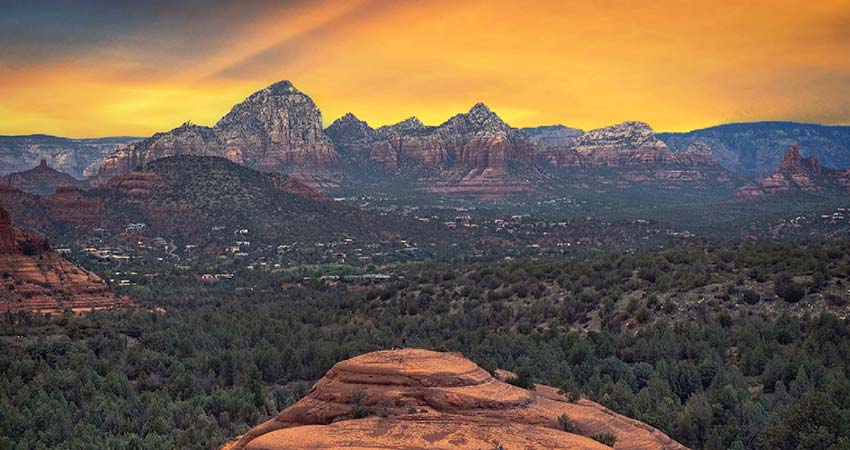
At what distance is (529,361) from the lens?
173ft

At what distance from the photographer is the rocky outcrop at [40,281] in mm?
74500

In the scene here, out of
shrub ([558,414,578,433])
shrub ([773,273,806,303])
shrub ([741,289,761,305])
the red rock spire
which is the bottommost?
shrub ([741,289,761,305])

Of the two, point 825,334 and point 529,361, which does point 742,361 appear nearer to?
point 825,334

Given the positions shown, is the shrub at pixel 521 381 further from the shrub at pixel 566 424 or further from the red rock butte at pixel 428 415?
the shrub at pixel 566 424

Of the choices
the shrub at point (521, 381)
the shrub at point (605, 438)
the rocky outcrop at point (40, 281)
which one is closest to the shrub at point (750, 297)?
the shrub at point (521, 381)

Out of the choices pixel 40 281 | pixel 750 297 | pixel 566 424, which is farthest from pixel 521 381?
pixel 40 281

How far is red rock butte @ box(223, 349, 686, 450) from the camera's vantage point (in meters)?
24.9

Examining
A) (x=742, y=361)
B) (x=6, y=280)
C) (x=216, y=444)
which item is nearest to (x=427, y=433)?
(x=216, y=444)

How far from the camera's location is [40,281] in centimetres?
7675

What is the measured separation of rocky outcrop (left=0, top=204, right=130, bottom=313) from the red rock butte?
51.3 metres

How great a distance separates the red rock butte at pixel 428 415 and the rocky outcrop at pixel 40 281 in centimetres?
5134

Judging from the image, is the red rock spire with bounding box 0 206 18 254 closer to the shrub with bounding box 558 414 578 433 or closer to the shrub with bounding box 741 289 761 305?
the shrub with bounding box 741 289 761 305

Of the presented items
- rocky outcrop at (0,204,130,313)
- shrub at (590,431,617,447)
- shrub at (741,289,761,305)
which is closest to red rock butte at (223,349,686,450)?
shrub at (590,431,617,447)

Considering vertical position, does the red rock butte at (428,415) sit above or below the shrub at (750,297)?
above
